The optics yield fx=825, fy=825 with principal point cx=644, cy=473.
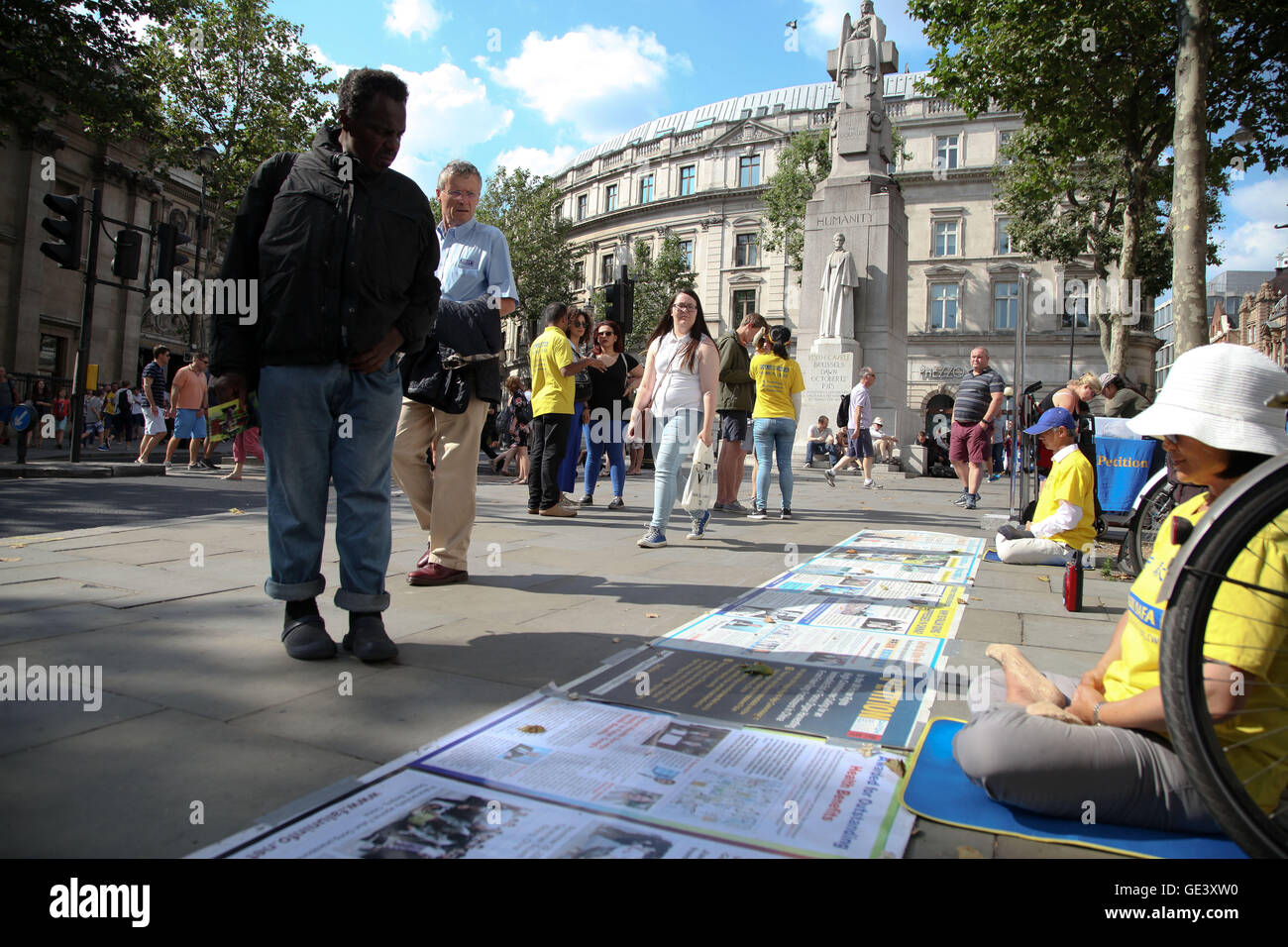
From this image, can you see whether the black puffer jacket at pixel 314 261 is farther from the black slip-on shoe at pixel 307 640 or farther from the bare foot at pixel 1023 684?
the bare foot at pixel 1023 684

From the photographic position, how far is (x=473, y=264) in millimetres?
4559

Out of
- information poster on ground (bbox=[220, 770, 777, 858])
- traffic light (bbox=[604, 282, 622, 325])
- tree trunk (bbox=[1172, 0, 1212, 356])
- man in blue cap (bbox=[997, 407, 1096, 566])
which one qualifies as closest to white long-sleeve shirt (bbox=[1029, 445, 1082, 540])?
man in blue cap (bbox=[997, 407, 1096, 566])

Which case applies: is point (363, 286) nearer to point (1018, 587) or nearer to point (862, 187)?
point (1018, 587)

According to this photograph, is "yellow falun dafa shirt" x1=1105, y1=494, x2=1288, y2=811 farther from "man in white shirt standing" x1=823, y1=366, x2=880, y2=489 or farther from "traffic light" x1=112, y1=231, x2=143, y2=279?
"traffic light" x1=112, y1=231, x2=143, y2=279

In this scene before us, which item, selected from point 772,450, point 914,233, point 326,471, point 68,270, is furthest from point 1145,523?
point 914,233

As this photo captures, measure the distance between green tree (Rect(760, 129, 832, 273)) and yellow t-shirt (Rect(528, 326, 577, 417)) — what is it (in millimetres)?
38636

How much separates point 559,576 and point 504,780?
294cm

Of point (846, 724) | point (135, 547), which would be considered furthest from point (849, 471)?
point (846, 724)

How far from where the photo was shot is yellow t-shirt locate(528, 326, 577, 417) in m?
7.62

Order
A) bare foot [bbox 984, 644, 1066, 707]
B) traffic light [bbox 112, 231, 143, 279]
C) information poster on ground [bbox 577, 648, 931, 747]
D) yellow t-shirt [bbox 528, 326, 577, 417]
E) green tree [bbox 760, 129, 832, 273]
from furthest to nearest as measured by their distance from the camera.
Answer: green tree [bbox 760, 129, 832, 273] < traffic light [bbox 112, 231, 143, 279] < yellow t-shirt [bbox 528, 326, 577, 417] < information poster on ground [bbox 577, 648, 931, 747] < bare foot [bbox 984, 644, 1066, 707]

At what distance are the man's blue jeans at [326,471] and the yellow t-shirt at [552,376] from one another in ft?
14.4

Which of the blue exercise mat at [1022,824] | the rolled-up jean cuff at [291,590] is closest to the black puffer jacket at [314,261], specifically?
the rolled-up jean cuff at [291,590]

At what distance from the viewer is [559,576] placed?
489cm

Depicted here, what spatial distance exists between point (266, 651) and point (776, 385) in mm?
6279
